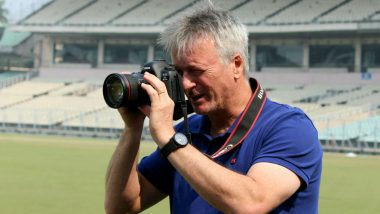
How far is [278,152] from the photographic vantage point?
2205 mm

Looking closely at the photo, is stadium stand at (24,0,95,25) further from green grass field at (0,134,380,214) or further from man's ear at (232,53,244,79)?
man's ear at (232,53,244,79)

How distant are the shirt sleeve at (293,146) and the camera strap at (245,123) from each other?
85 millimetres

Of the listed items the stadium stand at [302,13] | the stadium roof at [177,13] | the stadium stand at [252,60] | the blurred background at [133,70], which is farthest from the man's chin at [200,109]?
the stadium stand at [302,13]

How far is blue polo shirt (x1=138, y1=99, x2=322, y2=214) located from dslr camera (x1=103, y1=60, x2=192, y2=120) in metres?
0.22

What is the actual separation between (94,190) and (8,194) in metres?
1.37

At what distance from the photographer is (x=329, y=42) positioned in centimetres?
3569

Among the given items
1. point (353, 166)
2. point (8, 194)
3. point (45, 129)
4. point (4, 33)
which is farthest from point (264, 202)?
point (4, 33)

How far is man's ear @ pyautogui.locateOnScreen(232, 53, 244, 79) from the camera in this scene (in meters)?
2.36

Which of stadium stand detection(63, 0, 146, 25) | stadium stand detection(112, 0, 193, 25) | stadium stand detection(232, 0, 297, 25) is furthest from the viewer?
stadium stand detection(63, 0, 146, 25)

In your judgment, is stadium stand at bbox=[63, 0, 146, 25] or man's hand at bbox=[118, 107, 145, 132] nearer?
man's hand at bbox=[118, 107, 145, 132]

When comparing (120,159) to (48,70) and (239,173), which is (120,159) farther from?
(48,70)

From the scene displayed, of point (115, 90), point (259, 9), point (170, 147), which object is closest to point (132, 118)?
point (115, 90)

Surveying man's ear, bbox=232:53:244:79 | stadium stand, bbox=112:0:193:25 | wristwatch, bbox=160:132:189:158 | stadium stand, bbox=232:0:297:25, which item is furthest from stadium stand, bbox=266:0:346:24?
wristwatch, bbox=160:132:189:158

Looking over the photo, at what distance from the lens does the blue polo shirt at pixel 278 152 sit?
7.26 ft
